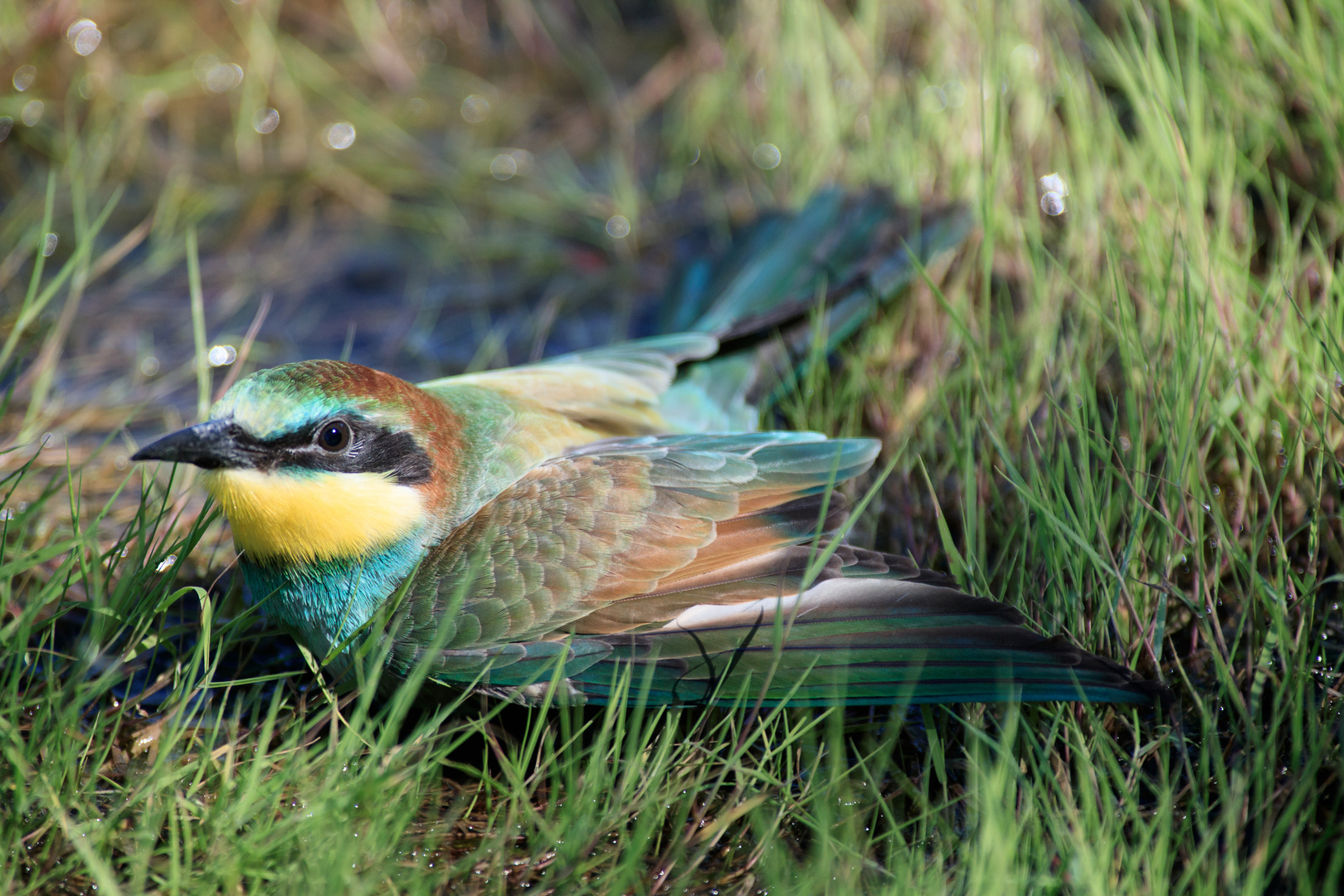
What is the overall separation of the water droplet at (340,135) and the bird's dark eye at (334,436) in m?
2.91

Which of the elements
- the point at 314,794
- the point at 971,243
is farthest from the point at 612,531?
the point at 971,243

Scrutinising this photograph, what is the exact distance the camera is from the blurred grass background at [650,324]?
2295 millimetres

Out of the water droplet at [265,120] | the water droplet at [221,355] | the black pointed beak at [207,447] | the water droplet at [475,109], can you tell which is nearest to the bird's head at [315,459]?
the black pointed beak at [207,447]

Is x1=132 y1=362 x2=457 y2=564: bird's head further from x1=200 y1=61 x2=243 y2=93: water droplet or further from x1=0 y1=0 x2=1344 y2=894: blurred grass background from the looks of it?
x1=200 y1=61 x2=243 y2=93: water droplet

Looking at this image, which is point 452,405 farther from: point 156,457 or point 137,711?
point 137,711

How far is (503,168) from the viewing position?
5.11m

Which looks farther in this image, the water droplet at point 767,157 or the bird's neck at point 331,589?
the water droplet at point 767,157

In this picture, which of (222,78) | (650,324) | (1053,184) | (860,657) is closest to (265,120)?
(222,78)

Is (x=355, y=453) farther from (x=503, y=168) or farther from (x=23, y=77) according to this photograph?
Answer: (x=23, y=77)

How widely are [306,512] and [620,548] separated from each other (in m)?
0.74

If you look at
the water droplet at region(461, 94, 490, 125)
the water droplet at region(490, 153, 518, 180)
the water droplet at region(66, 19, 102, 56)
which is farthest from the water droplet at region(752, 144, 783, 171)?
the water droplet at region(66, 19, 102, 56)

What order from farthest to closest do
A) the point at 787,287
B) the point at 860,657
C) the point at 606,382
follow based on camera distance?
1. the point at 787,287
2. the point at 606,382
3. the point at 860,657

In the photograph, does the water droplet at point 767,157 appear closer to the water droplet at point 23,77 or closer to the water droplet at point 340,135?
the water droplet at point 340,135

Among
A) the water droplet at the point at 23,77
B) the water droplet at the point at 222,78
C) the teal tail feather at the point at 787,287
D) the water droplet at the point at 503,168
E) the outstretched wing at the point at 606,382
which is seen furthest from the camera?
the water droplet at the point at 222,78
